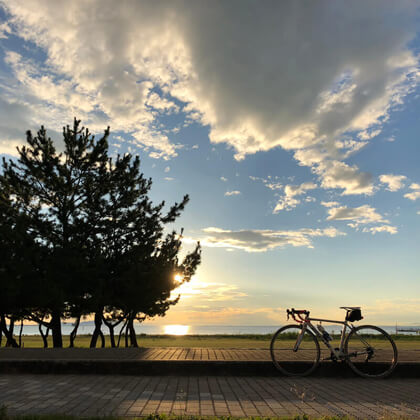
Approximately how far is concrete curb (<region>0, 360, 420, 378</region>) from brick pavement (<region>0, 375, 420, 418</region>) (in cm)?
18

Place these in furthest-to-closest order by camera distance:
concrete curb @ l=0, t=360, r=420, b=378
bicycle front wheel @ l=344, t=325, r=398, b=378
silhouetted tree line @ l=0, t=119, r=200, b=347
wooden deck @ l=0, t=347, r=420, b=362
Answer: silhouetted tree line @ l=0, t=119, r=200, b=347 → wooden deck @ l=0, t=347, r=420, b=362 → concrete curb @ l=0, t=360, r=420, b=378 → bicycle front wheel @ l=344, t=325, r=398, b=378

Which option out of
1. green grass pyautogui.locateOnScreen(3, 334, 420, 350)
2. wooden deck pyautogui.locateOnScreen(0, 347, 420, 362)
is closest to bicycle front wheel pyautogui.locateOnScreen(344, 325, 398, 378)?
wooden deck pyautogui.locateOnScreen(0, 347, 420, 362)

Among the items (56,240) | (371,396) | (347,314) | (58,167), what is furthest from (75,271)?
(371,396)

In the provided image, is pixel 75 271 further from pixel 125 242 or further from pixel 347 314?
pixel 347 314

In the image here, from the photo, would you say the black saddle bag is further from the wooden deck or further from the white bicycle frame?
the wooden deck

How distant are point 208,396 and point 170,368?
2048 mm

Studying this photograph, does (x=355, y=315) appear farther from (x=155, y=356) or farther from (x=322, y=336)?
(x=155, y=356)

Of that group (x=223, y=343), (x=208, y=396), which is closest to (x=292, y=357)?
(x=208, y=396)

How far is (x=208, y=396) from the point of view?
6270 mm

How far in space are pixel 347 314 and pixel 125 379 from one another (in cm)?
450

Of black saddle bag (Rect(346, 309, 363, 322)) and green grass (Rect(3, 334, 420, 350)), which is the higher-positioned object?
black saddle bag (Rect(346, 309, 363, 322))

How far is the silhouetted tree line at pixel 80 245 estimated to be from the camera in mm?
16188

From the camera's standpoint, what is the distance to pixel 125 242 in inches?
722

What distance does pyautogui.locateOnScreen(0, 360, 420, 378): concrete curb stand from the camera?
8148 millimetres
